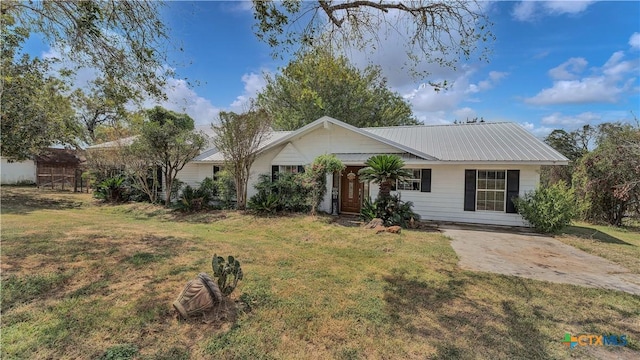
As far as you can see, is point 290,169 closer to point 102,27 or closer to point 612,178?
point 102,27

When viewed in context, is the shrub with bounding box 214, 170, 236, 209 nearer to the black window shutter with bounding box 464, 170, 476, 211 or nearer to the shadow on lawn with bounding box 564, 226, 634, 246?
the black window shutter with bounding box 464, 170, 476, 211

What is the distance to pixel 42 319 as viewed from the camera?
11.2 ft

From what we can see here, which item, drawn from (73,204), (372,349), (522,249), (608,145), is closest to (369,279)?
(372,349)

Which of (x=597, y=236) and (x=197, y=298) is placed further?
(x=597, y=236)

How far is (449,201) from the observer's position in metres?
11.5

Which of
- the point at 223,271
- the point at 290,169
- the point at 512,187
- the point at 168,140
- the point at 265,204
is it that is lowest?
the point at 223,271

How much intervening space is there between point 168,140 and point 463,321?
12985 millimetres

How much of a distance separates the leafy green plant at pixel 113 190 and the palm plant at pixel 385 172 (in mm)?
13946

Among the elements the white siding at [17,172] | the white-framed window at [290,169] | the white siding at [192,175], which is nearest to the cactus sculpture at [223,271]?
the white-framed window at [290,169]

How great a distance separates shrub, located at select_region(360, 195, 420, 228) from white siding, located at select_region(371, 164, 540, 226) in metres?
1.57

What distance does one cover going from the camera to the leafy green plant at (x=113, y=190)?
1571 centimetres

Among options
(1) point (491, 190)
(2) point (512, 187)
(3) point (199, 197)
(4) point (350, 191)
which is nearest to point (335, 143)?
(4) point (350, 191)

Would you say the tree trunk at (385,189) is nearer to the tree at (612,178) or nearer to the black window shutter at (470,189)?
the black window shutter at (470,189)

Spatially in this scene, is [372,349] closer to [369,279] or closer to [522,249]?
[369,279]
